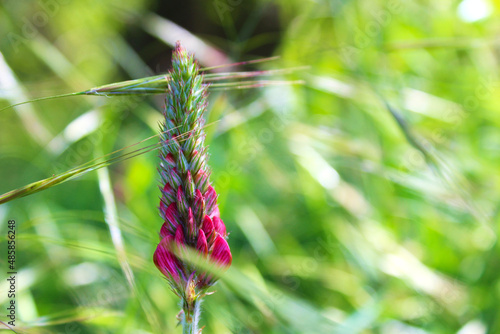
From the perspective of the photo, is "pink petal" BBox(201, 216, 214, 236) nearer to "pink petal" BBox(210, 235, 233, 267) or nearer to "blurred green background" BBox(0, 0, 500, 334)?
"pink petal" BBox(210, 235, 233, 267)

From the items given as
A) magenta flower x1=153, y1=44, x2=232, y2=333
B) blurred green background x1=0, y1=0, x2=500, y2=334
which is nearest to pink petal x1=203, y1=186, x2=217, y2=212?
magenta flower x1=153, y1=44, x2=232, y2=333

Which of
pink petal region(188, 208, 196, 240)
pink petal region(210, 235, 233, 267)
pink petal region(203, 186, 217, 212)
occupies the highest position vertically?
pink petal region(203, 186, 217, 212)

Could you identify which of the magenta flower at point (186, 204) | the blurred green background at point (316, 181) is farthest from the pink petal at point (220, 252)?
the blurred green background at point (316, 181)

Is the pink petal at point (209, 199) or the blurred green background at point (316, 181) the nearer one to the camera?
the pink petal at point (209, 199)

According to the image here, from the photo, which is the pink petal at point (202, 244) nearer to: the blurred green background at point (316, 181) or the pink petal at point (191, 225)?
the pink petal at point (191, 225)

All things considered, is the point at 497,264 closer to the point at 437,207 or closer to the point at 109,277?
the point at 437,207

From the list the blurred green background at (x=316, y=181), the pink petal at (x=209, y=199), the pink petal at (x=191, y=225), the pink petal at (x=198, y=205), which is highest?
the blurred green background at (x=316, y=181)

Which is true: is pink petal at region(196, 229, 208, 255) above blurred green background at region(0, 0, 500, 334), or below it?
below

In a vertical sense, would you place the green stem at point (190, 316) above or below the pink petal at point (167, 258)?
below

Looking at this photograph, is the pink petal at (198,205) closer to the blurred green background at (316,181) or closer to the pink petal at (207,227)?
the pink petal at (207,227)
